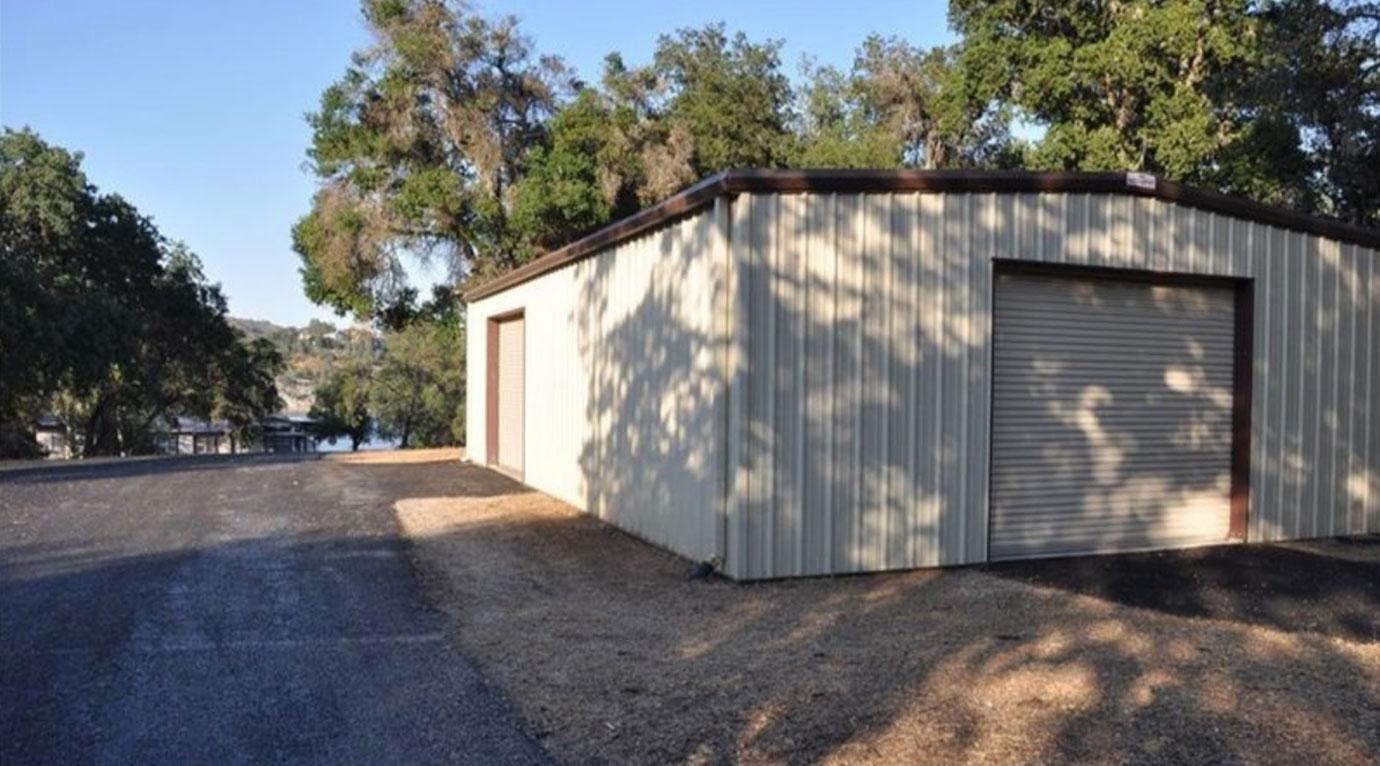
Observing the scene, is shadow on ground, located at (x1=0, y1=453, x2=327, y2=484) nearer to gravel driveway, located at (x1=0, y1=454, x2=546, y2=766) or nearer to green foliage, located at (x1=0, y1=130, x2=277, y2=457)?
gravel driveway, located at (x1=0, y1=454, x2=546, y2=766)

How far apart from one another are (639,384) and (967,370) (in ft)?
10.8

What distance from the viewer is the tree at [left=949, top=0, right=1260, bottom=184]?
21.7 meters

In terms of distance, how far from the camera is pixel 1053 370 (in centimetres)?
1039

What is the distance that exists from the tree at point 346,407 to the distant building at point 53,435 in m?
11.7

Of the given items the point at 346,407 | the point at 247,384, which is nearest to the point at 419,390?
the point at 346,407

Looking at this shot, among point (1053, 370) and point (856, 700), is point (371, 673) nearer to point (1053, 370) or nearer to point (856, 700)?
point (856, 700)

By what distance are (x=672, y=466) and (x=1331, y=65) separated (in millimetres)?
13723

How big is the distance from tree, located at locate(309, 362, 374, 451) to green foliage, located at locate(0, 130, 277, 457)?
10.5 meters

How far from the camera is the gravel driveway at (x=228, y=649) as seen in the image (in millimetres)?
4816

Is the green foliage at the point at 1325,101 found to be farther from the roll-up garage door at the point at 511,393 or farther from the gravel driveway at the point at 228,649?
the gravel driveway at the point at 228,649

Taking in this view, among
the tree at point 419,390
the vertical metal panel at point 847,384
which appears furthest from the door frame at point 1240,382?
the tree at point 419,390

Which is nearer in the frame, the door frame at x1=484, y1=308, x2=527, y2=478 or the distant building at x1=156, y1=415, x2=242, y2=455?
the door frame at x1=484, y1=308, x2=527, y2=478

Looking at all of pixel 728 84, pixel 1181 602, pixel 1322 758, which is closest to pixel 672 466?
pixel 1181 602

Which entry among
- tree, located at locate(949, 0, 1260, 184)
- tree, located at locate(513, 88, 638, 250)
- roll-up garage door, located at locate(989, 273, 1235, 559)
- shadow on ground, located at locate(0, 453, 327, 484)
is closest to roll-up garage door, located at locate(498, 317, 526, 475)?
shadow on ground, located at locate(0, 453, 327, 484)
